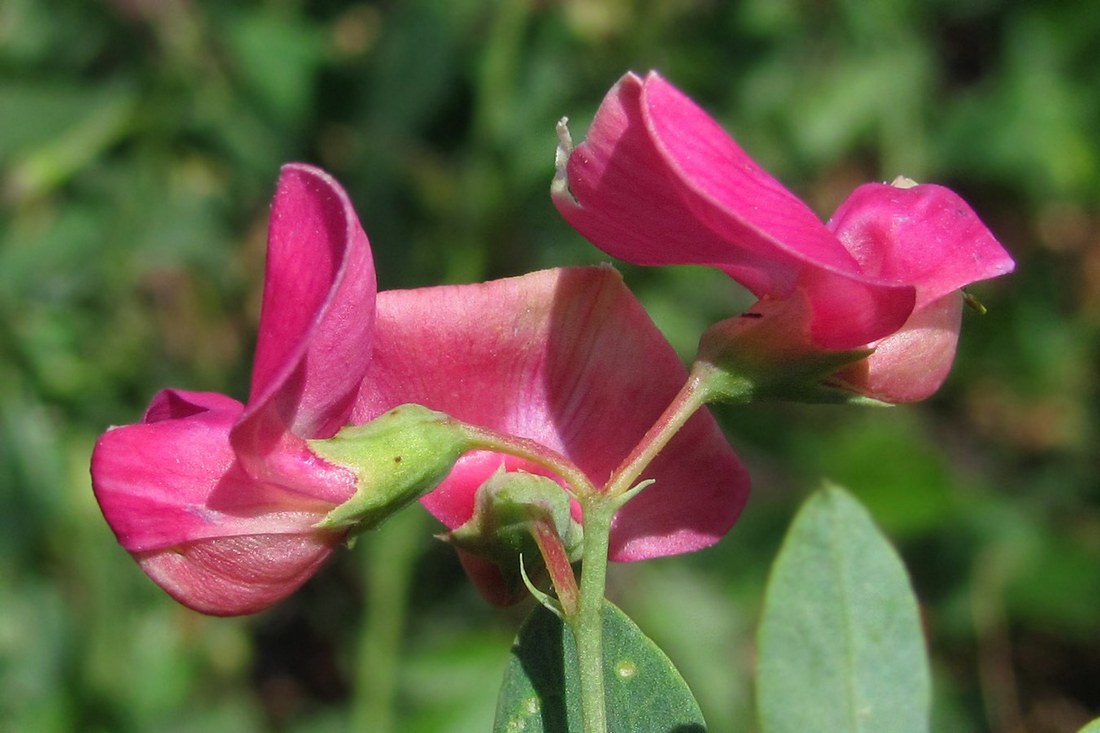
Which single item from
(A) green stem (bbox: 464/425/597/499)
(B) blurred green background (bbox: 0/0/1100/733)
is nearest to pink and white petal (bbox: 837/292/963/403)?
(A) green stem (bbox: 464/425/597/499)

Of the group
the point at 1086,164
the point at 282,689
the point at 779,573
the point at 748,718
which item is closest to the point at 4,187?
the point at 282,689

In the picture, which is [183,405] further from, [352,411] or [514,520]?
[514,520]

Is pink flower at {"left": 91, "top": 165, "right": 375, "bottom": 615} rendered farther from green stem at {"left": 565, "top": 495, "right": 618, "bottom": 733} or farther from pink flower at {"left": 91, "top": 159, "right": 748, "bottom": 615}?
green stem at {"left": 565, "top": 495, "right": 618, "bottom": 733}

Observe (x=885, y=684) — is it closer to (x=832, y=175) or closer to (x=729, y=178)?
(x=729, y=178)

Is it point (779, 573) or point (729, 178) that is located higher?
point (729, 178)

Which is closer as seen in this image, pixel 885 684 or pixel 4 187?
pixel 885 684

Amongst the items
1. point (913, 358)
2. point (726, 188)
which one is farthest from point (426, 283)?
point (726, 188)

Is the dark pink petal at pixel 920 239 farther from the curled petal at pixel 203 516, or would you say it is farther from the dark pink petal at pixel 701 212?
the curled petal at pixel 203 516
